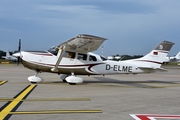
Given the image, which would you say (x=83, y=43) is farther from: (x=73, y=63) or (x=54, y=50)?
(x=54, y=50)

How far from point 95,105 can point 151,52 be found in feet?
31.9

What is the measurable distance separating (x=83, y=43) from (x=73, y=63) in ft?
5.81

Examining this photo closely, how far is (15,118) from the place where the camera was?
527 centimetres

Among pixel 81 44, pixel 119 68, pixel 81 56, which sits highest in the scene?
pixel 81 44

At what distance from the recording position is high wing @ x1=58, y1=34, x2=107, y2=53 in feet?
37.2

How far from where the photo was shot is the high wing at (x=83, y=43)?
11341 millimetres

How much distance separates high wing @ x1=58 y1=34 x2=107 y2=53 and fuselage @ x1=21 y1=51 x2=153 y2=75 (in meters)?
0.58

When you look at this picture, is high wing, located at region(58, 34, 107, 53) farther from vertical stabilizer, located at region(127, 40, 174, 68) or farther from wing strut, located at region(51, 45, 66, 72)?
vertical stabilizer, located at region(127, 40, 174, 68)

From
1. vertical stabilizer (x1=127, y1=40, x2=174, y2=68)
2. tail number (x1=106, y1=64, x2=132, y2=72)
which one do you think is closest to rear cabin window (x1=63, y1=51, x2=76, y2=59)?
tail number (x1=106, y1=64, x2=132, y2=72)

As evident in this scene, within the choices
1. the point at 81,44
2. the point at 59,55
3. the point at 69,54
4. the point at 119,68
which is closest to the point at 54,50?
the point at 59,55

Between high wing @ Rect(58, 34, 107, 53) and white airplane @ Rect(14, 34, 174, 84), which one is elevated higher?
high wing @ Rect(58, 34, 107, 53)

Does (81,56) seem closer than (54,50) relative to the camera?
No

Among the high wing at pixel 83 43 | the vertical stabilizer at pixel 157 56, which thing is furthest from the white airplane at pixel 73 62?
the vertical stabilizer at pixel 157 56

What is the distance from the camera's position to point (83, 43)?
12.4 m
